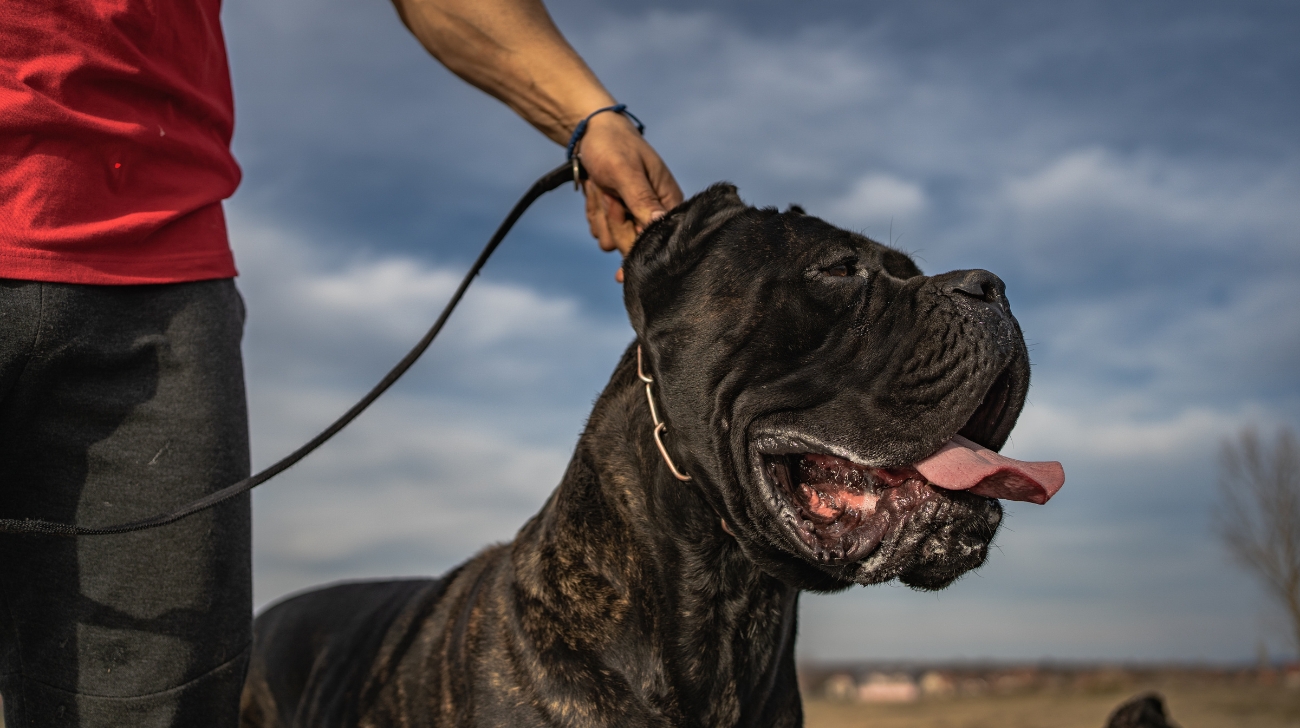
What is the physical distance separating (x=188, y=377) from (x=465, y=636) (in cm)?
104

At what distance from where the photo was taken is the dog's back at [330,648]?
118 inches

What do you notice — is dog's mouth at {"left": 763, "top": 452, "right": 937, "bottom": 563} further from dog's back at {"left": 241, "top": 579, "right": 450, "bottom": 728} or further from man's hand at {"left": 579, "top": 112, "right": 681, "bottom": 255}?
dog's back at {"left": 241, "top": 579, "right": 450, "bottom": 728}

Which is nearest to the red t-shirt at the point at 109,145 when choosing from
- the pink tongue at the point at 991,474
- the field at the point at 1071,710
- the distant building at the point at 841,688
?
the pink tongue at the point at 991,474

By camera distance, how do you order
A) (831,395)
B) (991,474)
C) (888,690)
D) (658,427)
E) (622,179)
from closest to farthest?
(991,474) < (831,395) < (658,427) < (622,179) < (888,690)

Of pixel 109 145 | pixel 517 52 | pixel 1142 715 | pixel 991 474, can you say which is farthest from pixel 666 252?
pixel 1142 715

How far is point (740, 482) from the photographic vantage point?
90.7 inches

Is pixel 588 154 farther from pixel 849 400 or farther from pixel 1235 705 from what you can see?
pixel 1235 705

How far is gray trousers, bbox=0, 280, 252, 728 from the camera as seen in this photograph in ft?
6.40

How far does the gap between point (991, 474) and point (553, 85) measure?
1785 millimetres

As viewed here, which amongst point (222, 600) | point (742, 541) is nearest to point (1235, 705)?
point (742, 541)

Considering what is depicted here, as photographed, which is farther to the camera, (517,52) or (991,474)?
(517,52)

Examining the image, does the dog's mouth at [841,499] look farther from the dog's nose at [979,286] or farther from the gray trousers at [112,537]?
the gray trousers at [112,537]

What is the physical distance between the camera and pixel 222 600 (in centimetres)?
212

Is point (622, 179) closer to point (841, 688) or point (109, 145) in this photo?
point (109, 145)
